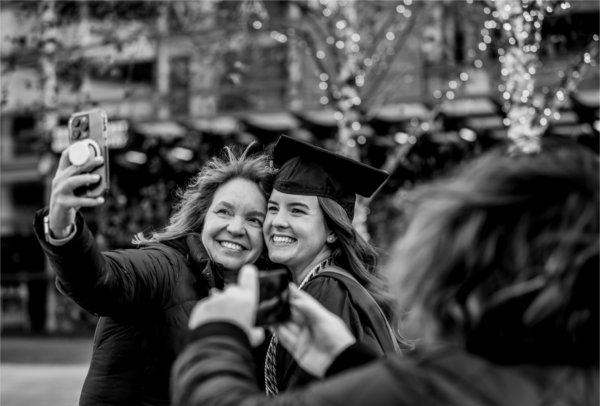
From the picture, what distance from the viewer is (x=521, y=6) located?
23.1ft

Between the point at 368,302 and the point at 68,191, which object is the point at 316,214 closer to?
the point at 368,302

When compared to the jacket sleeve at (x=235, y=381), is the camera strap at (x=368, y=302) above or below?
below

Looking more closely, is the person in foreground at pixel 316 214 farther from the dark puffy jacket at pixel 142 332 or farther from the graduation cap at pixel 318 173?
the dark puffy jacket at pixel 142 332

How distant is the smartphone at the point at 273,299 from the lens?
1.98 metres

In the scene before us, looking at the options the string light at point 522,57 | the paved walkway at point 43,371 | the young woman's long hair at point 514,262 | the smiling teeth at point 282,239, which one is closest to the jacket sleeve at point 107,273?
the smiling teeth at point 282,239

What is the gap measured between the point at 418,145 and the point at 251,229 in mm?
10530

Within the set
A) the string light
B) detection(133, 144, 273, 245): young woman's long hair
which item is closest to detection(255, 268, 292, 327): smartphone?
detection(133, 144, 273, 245): young woman's long hair

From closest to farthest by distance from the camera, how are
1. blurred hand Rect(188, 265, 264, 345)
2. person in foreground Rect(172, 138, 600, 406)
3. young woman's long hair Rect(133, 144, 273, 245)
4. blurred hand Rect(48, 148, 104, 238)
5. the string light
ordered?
person in foreground Rect(172, 138, 600, 406), blurred hand Rect(188, 265, 264, 345), blurred hand Rect(48, 148, 104, 238), young woman's long hair Rect(133, 144, 273, 245), the string light

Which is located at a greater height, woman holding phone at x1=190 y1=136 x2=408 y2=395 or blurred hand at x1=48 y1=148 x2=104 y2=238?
blurred hand at x1=48 y1=148 x2=104 y2=238

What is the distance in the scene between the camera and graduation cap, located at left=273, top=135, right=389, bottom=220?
3.46 m

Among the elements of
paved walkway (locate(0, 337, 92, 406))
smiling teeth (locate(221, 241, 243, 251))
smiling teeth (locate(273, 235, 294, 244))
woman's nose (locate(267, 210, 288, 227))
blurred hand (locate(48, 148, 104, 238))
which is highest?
blurred hand (locate(48, 148, 104, 238))

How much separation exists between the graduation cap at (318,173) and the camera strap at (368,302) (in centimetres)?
41

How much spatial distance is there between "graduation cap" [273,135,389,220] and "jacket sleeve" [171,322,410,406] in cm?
168

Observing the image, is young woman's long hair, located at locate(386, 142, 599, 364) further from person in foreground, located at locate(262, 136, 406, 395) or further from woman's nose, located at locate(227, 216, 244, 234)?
woman's nose, located at locate(227, 216, 244, 234)
